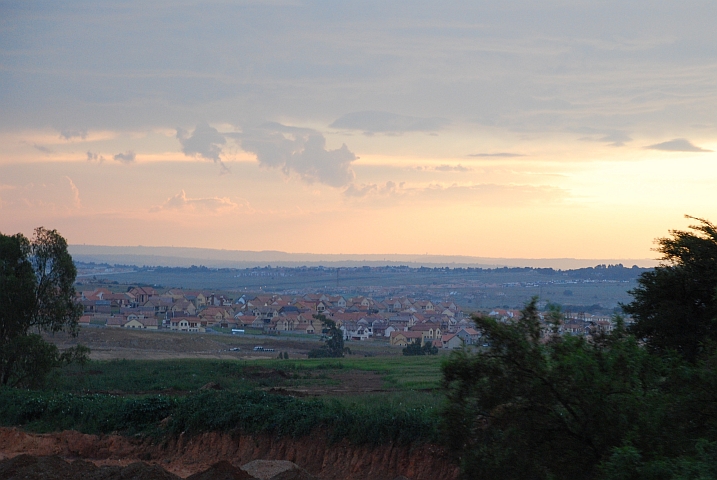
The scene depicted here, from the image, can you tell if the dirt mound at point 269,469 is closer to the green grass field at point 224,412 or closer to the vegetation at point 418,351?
the green grass field at point 224,412

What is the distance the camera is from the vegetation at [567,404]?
8.12 m

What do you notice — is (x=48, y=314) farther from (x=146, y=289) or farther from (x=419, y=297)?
(x=419, y=297)

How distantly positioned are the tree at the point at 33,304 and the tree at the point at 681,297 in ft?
67.6

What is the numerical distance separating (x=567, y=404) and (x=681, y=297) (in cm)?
680

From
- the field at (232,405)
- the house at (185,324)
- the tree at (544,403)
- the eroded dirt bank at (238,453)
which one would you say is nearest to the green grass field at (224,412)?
the field at (232,405)

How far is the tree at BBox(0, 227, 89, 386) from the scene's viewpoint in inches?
1035

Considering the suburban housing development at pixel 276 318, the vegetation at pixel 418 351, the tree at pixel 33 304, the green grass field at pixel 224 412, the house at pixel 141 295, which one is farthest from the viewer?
the house at pixel 141 295

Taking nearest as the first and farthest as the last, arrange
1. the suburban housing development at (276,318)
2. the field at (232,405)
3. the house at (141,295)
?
1. the field at (232,405)
2. the suburban housing development at (276,318)
3. the house at (141,295)

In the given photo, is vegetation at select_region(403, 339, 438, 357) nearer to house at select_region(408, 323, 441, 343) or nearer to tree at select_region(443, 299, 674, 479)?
house at select_region(408, 323, 441, 343)

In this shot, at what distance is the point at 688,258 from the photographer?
1344cm

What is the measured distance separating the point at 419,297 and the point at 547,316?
550 feet

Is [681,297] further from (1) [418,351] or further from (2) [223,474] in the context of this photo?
(1) [418,351]

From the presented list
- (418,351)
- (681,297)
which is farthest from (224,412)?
(418,351)

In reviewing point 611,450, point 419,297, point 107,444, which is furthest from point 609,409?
point 419,297
